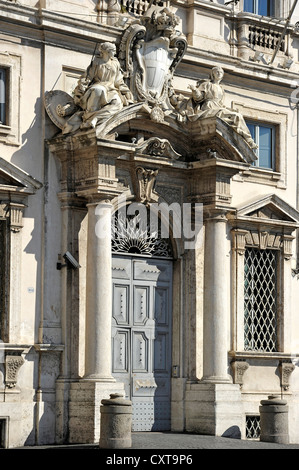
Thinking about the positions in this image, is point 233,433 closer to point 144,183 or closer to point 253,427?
point 253,427

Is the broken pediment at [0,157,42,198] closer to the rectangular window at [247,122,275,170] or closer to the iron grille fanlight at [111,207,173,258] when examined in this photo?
the iron grille fanlight at [111,207,173,258]

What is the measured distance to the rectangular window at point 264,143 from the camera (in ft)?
84.1

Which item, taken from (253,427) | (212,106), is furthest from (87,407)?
(212,106)

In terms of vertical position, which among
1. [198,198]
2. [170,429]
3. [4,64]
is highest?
[4,64]

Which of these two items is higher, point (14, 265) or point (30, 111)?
point (30, 111)

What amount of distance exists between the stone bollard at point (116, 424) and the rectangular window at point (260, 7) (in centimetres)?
959

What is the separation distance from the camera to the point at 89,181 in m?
21.7

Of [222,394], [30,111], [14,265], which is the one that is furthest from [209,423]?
[30,111]

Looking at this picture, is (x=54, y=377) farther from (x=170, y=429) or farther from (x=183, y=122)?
(x=183, y=122)

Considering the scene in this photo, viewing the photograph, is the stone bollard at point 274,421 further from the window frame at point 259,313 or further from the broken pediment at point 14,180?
the broken pediment at point 14,180

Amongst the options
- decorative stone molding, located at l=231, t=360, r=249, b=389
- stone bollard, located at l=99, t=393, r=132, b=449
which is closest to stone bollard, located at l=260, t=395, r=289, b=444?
decorative stone molding, located at l=231, t=360, r=249, b=389

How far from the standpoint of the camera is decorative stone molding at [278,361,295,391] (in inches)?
993

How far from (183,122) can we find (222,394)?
4.82m

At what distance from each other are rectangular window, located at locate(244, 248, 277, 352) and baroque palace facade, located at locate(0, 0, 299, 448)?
0.04 metres
